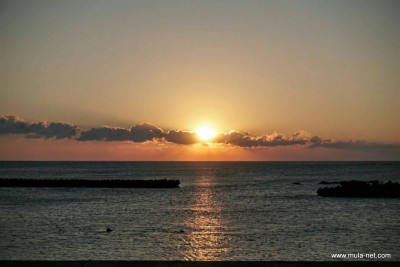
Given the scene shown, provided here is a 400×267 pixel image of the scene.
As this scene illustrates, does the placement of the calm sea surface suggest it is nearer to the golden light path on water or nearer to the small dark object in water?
the golden light path on water

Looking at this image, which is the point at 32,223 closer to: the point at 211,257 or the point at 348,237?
the point at 211,257

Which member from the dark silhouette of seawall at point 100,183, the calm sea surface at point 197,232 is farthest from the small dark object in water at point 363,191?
the dark silhouette of seawall at point 100,183

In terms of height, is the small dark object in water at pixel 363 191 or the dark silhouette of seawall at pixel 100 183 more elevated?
the small dark object in water at pixel 363 191

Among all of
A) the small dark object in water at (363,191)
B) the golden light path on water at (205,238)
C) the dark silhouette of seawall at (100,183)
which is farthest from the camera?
the dark silhouette of seawall at (100,183)

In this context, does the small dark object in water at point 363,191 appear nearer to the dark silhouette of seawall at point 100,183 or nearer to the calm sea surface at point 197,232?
the calm sea surface at point 197,232

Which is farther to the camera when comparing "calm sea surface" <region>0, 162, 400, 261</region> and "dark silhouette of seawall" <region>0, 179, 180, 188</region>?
"dark silhouette of seawall" <region>0, 179, 180, 188</region>

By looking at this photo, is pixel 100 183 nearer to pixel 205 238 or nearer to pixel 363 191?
pixel 363 191

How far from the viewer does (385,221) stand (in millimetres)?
→ 36750

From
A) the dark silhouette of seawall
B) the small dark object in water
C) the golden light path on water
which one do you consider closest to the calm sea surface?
the golden light path on water

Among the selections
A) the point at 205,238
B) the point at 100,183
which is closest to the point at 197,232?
the point at 205,238

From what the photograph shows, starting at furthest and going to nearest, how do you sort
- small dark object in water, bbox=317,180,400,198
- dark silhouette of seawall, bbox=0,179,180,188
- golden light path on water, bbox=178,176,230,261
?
dark silhouette of seawall, bbox=0,179,180,188 < small dark object in water, bbox=317,180,400,198 < golden light path on water, bbox=178,176,230,261

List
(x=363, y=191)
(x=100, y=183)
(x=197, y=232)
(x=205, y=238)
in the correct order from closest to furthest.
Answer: (x=205, y=238) < (x=197, y=232) < (x=363, y=191) < (x=100, y=183)

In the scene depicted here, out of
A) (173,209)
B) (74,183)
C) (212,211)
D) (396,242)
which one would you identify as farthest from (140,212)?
(74,183)

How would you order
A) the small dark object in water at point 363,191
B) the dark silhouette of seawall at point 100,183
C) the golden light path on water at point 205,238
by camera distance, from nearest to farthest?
the golden light path on water at point 205,238 → the small dark object in water at point 363,191 → the dark silhouette of seawall at point 100,183
